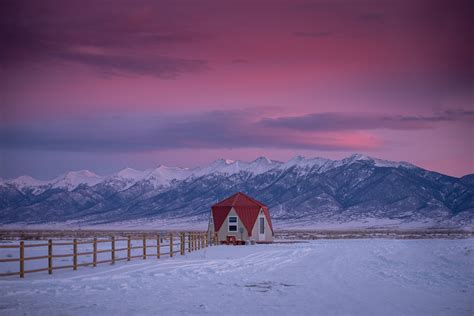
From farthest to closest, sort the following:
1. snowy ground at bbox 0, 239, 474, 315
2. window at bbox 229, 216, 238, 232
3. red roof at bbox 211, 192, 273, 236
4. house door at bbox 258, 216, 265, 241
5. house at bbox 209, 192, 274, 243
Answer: house door at bbox 258, 216, 265, 241
red roof at bbox 211, 192, 273, 236
window at bbox 229, 216, 238, 232
house at bbox 209, 192, 274, 243
snowy ground at bbox 0, 239, 474, 315

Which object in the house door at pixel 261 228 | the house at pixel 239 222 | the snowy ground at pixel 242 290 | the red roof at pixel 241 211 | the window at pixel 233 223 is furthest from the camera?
the house door at pixel 261 228

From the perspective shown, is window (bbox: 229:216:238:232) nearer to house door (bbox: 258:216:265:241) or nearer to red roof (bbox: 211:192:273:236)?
red roof (bbox: 211:192:273:236)

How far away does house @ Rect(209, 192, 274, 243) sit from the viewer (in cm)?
5562

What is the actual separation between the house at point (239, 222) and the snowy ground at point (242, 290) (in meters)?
31.3

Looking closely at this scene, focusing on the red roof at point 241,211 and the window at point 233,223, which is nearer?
the window at point 233,223

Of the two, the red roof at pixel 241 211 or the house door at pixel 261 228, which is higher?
the red roof at pixel 241 211

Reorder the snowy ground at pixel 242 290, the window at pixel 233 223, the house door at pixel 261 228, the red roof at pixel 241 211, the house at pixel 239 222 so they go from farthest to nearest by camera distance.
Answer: the house door at pixel 261 228 < the red roof at pixel 241 211 < the window at pixel 233 223 < the house at pixel 239 222 < the snowy ground at pixel 242 290

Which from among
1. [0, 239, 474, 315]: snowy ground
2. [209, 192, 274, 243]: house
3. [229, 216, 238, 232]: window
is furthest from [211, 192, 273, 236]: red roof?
[0, 239, 474, 315]: snowy ground

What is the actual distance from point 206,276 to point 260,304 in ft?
21.1

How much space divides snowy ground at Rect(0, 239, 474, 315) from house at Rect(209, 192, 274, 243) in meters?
31.3

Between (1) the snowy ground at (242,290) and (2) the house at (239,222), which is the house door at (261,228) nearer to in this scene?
(2) the house at (239,222)

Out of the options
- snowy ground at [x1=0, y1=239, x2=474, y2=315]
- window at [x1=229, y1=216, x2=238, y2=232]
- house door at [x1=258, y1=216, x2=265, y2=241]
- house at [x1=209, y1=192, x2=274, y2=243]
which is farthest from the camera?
house door at [x1=258, y1=216, x2=265, y2=241]

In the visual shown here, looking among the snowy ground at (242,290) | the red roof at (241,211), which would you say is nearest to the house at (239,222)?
the red roof at (241,211)

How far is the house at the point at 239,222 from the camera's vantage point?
55.6m
